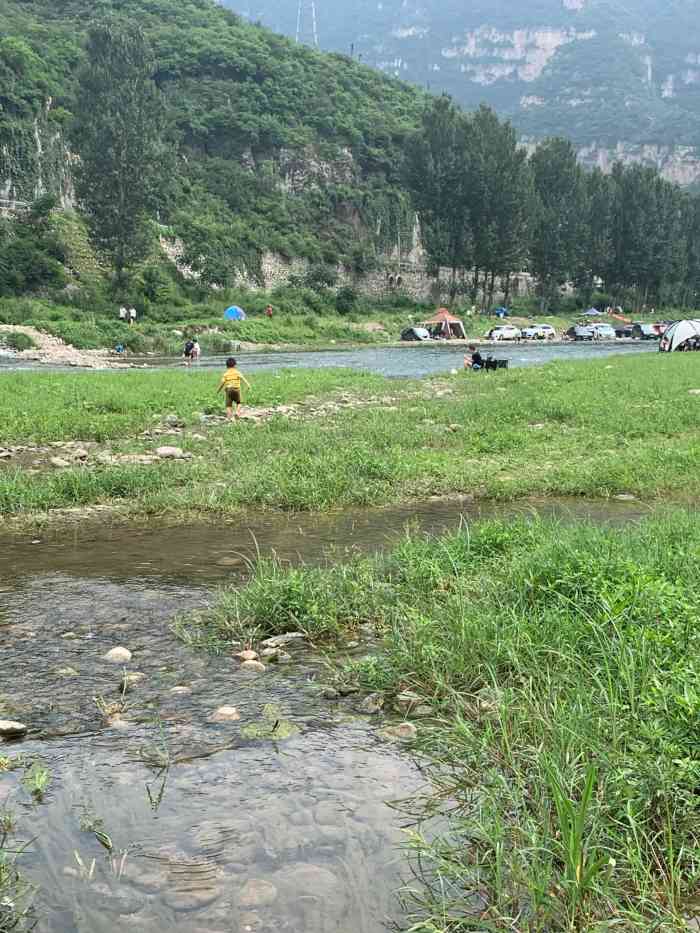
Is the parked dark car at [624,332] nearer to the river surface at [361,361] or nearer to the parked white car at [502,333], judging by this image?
the parked white car at [502,333]

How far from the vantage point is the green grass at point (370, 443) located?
39.5 feet

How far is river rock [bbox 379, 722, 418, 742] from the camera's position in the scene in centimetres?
505

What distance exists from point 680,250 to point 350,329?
68160 mm

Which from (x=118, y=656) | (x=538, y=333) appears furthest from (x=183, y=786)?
(x=538, y=333)

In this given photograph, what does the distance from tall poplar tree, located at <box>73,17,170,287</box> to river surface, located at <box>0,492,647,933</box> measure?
69916mm

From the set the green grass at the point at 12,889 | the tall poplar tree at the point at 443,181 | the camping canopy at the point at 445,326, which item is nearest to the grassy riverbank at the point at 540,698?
the green grass at the point at 12,889

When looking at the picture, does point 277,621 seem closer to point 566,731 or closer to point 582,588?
point 582,588

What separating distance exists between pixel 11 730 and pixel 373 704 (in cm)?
228

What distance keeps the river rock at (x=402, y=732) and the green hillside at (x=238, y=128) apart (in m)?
83.6

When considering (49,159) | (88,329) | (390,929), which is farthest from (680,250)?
(390,929)

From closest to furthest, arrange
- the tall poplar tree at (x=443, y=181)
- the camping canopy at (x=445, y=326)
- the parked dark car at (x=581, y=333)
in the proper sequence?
the camping canopy at (x=445, y=326) < the parked dark car at (x=581, y=333) < the tall poplar tree at (x=443, y=181)

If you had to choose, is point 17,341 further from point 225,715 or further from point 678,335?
point 225,715

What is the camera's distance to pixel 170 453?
14766 mm

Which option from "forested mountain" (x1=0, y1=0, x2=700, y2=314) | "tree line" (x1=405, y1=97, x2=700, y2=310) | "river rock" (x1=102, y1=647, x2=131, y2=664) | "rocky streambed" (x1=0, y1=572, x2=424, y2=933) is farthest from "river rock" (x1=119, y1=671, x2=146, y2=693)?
"tree line" (x1=405, y1=97, x2=700, y2=310)
